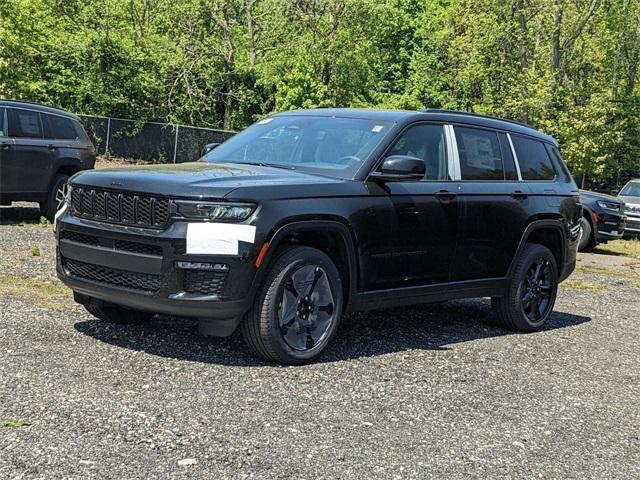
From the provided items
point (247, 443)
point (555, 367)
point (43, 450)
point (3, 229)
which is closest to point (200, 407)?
point (247, 443)

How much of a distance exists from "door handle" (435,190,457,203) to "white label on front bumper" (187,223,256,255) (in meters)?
2.12

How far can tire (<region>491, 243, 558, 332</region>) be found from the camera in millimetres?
8180

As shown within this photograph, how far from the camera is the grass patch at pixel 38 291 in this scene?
7.75 metres

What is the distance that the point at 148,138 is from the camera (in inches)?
1157

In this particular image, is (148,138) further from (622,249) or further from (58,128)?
(622,249)

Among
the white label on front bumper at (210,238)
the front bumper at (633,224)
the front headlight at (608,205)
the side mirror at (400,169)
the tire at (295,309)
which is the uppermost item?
the side mirror at (400,169)

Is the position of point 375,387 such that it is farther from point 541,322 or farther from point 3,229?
point 3,229

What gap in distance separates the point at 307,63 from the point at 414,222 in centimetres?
3077

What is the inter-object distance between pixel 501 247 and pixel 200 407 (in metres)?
3.79

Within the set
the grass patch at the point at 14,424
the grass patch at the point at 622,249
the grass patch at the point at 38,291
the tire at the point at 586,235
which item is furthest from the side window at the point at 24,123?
the grass patch at the point at 622,249

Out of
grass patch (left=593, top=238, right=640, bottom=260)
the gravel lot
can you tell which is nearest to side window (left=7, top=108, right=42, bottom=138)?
the gravel lot

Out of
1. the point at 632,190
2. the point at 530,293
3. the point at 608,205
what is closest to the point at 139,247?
the point at 530,293

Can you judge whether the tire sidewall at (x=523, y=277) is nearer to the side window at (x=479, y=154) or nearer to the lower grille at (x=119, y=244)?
the side window at (x=479, y=154)

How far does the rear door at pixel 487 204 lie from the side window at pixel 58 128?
829cm
